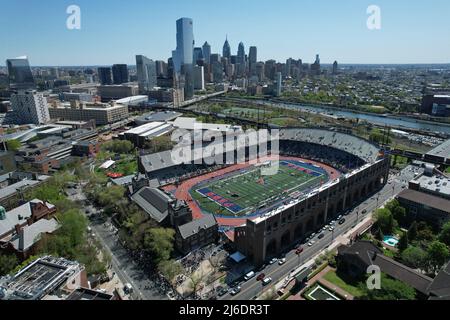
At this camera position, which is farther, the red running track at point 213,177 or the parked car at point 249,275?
the red running track at point 213,177

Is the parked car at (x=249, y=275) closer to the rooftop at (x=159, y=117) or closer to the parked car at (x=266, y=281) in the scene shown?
the parked car at (x=266, y=281)

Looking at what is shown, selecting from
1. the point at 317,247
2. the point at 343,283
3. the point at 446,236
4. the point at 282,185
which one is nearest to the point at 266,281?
the point at 343,283

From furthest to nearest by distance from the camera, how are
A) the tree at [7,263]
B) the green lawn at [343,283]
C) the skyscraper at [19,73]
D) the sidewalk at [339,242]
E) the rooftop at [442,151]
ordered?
1. the skyscraper at [19,73]
2. the rooftop at [442,151]
3. the sidewalk at [339,242]
4. the tree at [7,263]
5. the green lawn at [343,283]

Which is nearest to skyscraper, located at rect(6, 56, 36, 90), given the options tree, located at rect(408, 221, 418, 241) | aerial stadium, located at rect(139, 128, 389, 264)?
aerial stadium, located at rect(139, 128, 389, 264)

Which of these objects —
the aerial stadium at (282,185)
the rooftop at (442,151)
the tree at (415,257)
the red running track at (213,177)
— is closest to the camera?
the tree at (415,257)

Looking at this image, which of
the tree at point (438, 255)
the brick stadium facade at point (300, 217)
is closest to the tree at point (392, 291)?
the tree at point (438, 255)

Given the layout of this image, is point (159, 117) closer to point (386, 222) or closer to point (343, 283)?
point (386, 222)

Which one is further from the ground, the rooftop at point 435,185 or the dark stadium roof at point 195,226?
the rooftop at point 435,185
